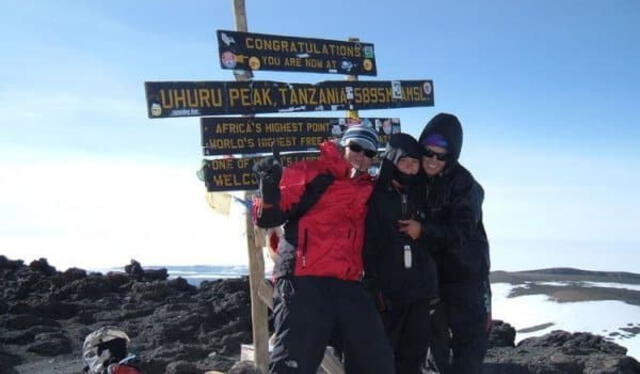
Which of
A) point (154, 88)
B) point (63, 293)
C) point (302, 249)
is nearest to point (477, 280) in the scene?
point (302, 249)

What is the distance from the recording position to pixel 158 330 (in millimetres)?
9234

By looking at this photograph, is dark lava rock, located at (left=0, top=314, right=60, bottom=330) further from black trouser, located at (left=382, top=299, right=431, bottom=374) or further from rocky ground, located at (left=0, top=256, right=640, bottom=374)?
black trouser, located at (left=382, top=299, right=431, bottom=374)

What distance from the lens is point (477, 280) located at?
4.36 meters

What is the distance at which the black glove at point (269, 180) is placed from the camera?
12.1 feet

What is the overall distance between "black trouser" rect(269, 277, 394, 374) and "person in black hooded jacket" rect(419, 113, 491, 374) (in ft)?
2.56

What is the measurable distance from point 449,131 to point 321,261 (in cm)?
134

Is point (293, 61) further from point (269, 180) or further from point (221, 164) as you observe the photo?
point (269, 180)

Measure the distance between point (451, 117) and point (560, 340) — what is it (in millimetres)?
6238

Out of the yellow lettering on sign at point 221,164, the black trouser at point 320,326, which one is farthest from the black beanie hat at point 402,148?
the yellow lettering on sign at point 221,164

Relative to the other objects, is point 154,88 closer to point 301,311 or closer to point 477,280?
point 301,311

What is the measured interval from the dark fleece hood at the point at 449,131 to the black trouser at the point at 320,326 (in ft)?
4.00

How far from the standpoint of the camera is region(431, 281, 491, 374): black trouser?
4297 mm

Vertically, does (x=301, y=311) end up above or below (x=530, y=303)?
above

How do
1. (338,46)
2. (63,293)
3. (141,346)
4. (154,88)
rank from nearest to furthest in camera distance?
1. (154,88)
2. (338,46)
3. (141,346)
4. (63,293)
